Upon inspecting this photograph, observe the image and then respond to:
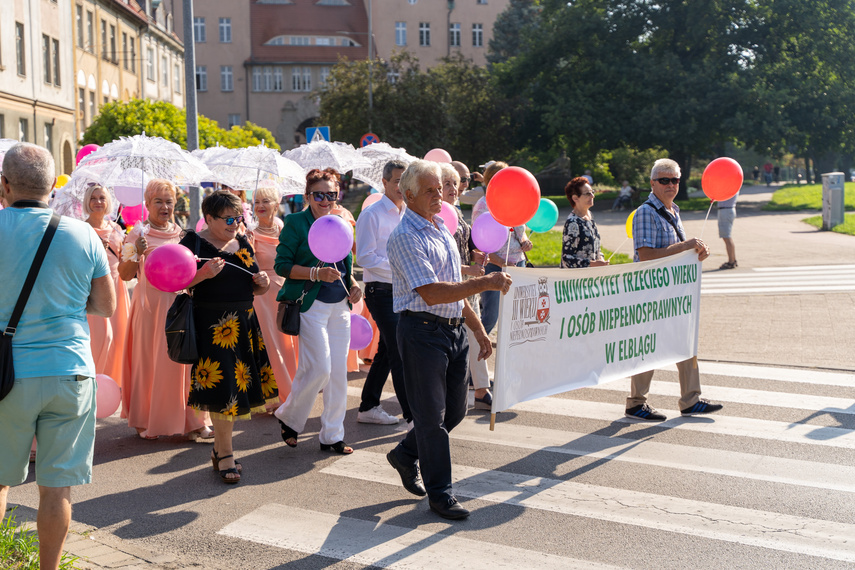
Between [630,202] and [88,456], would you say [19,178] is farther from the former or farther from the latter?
[630,202]

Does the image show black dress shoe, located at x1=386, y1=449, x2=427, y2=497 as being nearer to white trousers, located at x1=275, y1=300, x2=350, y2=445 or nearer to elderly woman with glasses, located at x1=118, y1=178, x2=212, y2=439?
white trousers, located at x1=275, y1=300, x2=350, y2=445

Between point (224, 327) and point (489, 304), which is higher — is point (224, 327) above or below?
above

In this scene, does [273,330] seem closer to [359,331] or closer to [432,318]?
[359,331]

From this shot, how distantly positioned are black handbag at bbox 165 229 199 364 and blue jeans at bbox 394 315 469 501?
4.65 feet

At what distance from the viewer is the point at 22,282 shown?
154 inches

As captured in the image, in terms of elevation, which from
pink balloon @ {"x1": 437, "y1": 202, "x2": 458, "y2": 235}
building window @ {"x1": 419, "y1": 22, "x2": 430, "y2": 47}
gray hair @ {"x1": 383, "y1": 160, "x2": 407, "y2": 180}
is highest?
building window @ {"x1": 419, "y1": 22, "x2": 430, "y2": 47}

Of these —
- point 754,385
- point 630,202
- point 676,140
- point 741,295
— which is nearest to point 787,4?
point 676,140

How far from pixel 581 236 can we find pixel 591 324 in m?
1.47

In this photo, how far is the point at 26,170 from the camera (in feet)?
12.9

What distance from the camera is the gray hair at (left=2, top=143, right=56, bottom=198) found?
→ 12.9ft

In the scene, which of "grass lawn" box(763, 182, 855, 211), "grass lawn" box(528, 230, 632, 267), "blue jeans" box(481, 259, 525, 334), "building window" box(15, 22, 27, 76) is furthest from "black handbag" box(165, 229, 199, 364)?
"building window" box(15, 22, 27, 76)

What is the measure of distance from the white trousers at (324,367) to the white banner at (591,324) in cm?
125

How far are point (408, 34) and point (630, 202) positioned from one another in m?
41.6

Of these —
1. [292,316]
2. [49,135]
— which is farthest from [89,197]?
[49,135]
